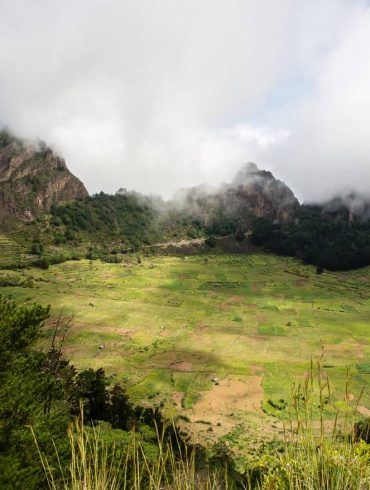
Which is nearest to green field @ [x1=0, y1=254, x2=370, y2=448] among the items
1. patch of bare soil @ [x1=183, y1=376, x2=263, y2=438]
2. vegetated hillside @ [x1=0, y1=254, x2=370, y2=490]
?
patch of bare soil @ [x1=183, y1=376, x2=263, y2=438]

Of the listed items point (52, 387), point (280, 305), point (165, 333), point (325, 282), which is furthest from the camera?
point (325, 282)

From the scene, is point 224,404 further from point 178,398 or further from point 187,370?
point 187,370

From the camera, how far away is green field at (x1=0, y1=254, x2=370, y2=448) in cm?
4628

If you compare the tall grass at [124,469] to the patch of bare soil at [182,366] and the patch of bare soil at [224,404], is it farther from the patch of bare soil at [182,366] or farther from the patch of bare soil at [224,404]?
the patch of bare soil at [182,366]

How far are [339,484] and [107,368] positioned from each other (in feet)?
174

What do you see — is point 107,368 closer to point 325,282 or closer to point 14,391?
point 14,391

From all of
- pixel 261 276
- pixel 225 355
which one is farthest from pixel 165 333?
pixel 261 276

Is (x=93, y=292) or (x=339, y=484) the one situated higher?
(x=339, y=484)

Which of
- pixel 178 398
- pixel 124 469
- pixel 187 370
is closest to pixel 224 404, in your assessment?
pixel 178 398

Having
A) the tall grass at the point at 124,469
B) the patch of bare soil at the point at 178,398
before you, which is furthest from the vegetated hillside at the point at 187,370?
the patch of bare soil at the point at 178,398

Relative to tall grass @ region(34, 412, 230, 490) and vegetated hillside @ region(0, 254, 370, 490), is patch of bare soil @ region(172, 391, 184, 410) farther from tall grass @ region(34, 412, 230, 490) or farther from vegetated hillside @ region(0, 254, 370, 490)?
tall grass @ region(34, 412, 230, 490)

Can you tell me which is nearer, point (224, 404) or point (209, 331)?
point (224, 404)

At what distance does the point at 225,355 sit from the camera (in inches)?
2421

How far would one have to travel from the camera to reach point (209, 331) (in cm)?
7475
